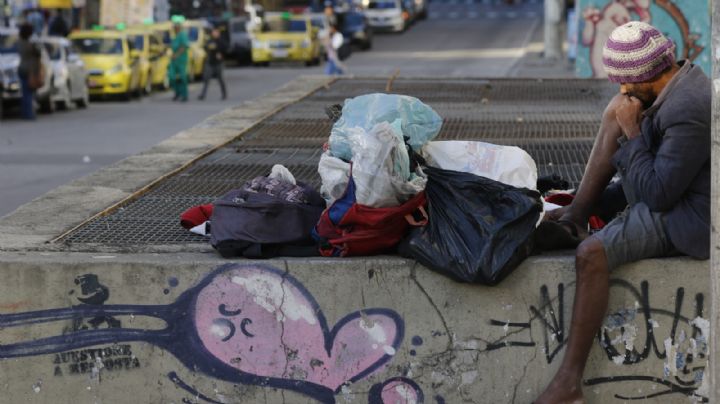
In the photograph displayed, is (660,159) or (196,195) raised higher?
(660,159)

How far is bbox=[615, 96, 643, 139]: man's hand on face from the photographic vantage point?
559 centimetres

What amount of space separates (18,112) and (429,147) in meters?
Result: 18.6

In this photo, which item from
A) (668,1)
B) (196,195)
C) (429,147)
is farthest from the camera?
(668,1)

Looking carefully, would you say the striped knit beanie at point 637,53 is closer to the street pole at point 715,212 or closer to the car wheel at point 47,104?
the street pole at point 715,212

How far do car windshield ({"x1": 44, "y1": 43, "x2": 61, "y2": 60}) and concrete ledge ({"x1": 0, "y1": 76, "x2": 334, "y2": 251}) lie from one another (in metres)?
11.4

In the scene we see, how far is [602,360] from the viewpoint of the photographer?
5.62 meters

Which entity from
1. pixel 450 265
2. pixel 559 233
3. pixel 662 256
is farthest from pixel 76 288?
pixel 662 256

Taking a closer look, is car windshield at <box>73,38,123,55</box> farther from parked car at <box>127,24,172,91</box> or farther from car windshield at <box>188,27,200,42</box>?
car windshield at <box>188,27,200,42</box>

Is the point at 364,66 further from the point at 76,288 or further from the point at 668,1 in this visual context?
the point at 76,288

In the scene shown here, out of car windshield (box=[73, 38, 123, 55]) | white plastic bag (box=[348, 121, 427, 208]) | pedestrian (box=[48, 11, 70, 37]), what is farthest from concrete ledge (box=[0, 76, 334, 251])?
pedestrian (box=[48, 11, 70, 37])

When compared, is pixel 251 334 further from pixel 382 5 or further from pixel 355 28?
pixel 382 5

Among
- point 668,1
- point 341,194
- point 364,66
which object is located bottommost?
point 364,66

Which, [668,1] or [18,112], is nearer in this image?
[668,1]

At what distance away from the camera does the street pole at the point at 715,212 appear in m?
4.43
